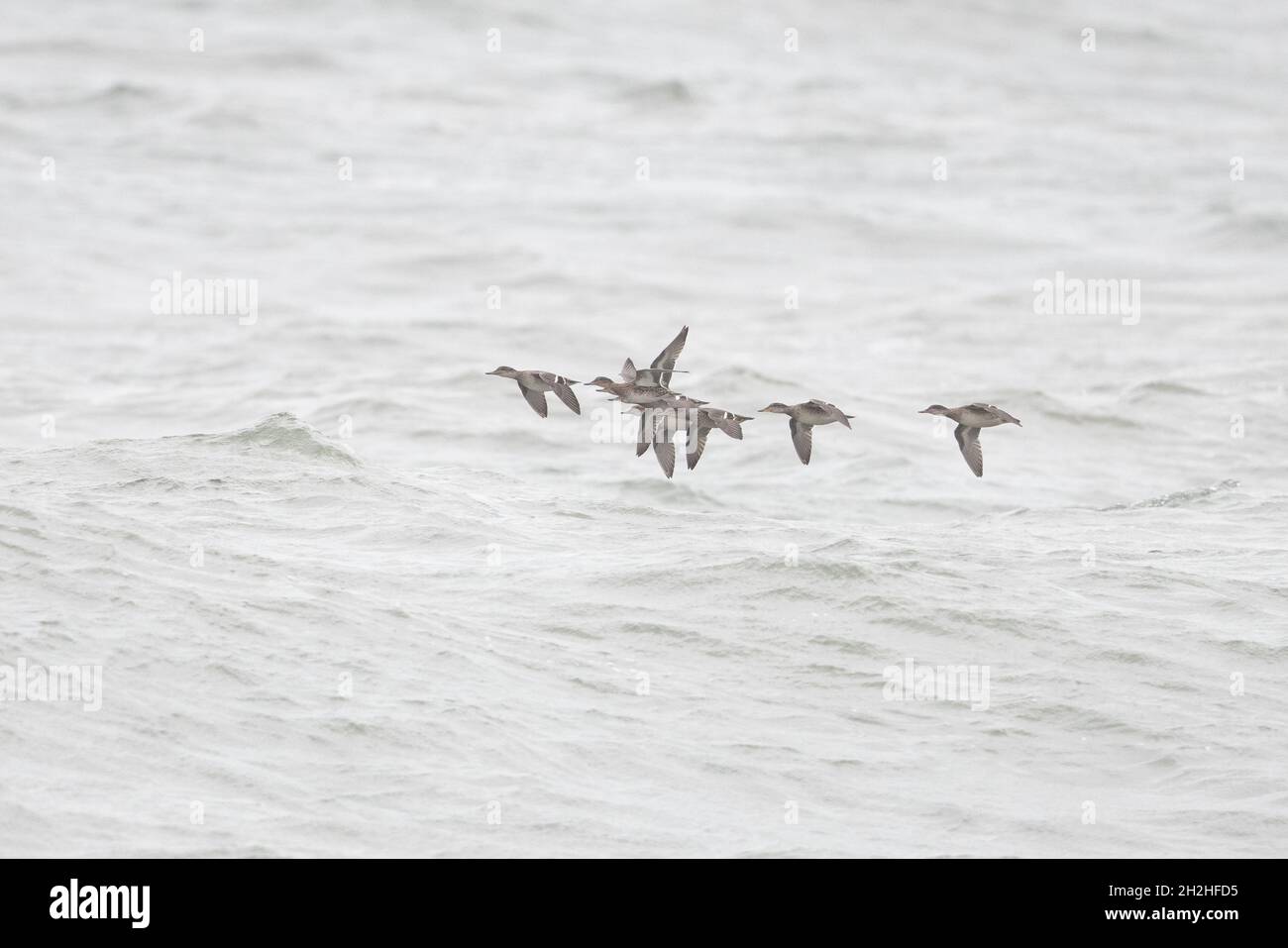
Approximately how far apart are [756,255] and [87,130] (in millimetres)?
16178

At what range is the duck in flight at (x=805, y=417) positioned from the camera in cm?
1538

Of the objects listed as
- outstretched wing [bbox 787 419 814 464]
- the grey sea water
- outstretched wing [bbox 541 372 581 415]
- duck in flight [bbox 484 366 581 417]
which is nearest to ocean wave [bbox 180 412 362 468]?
the grey sea water

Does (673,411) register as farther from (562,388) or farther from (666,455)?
(562,388)

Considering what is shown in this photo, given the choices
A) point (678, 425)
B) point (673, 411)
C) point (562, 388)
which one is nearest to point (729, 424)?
point (673, 411)

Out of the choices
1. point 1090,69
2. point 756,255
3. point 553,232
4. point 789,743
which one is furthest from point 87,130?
point 789,743

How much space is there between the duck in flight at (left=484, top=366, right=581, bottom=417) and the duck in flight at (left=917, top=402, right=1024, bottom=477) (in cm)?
291

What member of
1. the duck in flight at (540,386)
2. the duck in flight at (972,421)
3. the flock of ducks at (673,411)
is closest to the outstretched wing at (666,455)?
the flock of ducks at (673,411)

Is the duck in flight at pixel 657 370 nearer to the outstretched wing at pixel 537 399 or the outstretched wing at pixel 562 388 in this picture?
the outstretched wing at pixel 562 388

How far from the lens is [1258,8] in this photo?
2638 inches

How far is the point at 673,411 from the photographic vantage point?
16.1m

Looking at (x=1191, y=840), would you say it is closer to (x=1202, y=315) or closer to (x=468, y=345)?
(x=468, y=345)

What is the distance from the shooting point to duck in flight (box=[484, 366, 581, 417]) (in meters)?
15.7

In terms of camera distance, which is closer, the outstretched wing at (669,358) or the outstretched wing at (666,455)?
the outstretched wing at (669,358)

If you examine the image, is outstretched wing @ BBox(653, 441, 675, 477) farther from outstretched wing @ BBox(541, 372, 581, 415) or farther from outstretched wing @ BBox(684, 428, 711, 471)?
outstretched wing @ BBox(541, 372, 581, 415)
